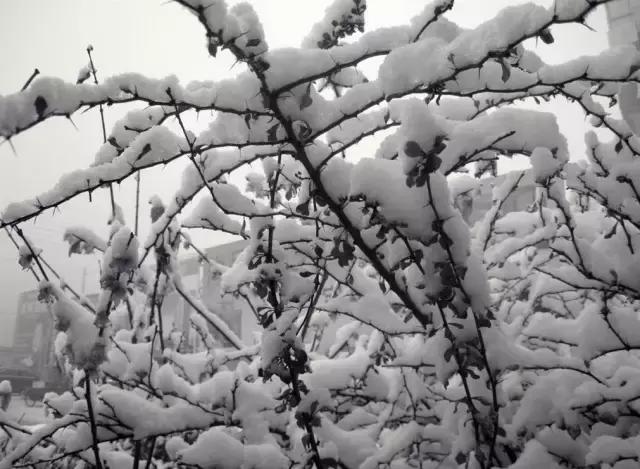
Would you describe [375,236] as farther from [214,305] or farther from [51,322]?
[51,322]

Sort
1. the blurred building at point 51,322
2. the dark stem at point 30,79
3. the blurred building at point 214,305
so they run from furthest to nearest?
the blurred building at point 51,322, the blurred building at point 214,305, the dark stem at point 30,79

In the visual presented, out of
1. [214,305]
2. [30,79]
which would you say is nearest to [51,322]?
[214,305]

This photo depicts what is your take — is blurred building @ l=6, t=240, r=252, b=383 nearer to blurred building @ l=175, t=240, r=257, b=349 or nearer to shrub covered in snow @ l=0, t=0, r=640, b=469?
blurred building @ l=175, t=240, r=257, b=349

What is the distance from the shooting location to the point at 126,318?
3.35 m

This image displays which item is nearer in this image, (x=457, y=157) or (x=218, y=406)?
(x=457, y=157)

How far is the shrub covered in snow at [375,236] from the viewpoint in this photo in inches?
37.7

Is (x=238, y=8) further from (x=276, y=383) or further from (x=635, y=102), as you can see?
(x=635, y=102)

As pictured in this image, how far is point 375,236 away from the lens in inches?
49.7

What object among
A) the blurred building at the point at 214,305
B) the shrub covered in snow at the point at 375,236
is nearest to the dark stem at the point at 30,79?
the shrub covered in snow at the point at 375,236

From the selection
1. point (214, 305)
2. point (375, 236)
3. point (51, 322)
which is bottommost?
point (375, 236)

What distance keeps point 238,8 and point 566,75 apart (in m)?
0.85

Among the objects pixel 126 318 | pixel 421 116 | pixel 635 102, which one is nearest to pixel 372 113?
pixel 421 116

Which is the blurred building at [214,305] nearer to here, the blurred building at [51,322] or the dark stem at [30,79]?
the blurred building at [51,322]

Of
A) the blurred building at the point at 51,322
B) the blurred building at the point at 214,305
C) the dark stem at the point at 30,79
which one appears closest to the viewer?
the dark stem at the point at 30,79
